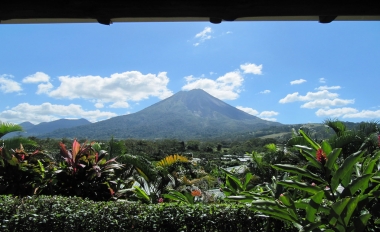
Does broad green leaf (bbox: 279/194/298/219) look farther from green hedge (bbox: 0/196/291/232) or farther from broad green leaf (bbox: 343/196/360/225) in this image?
green hedge (bbox: 0/196/291/232)

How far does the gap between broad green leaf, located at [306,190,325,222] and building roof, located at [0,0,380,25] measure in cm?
103

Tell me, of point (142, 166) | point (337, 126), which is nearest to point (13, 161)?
point (142, 166)

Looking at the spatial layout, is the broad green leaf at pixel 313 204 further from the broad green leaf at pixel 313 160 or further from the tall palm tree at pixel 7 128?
the tall palm tree at pixel 7 128

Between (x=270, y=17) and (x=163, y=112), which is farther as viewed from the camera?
(x=163, y=112)

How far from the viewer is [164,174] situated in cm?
545

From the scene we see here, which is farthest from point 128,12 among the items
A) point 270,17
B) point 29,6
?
point 270,17

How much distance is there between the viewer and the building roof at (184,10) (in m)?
1.31

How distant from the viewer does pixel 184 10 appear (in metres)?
1.31

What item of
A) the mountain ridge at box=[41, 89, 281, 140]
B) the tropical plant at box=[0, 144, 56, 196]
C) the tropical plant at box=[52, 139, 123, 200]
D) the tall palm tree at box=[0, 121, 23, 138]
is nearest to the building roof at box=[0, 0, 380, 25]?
the tropical plant at box=[52, 139, 123, 200]

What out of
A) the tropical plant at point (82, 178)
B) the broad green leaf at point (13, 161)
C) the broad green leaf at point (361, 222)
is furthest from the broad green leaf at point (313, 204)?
the broad green leaf at point (13, 161)

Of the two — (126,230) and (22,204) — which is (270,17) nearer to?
(126,230)

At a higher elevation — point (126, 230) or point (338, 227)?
point (338, 227)

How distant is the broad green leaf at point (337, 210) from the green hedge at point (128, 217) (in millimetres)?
1074

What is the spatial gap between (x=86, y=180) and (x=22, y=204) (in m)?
1.28
